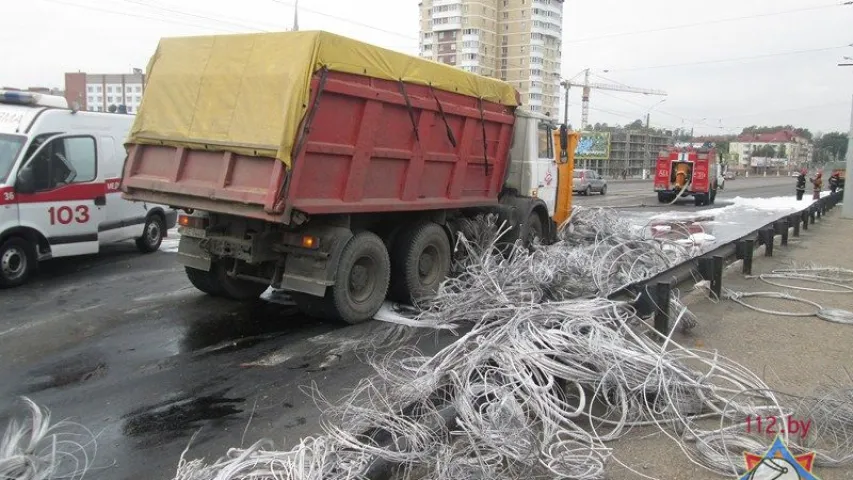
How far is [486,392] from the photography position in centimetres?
396

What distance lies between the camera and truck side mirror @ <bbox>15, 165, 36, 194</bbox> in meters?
8.05

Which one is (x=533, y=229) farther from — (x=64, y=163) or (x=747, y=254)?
(x=64, y=163)

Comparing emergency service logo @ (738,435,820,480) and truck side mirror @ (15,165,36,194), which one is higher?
truck side mirror @ (15,165,36,194)

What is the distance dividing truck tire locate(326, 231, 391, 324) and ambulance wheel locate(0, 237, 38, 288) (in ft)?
15.3

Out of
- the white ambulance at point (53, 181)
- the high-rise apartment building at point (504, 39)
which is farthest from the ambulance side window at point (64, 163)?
the high-rise apartment building at point (504, 39)

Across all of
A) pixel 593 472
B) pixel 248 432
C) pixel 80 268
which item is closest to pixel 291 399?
pixel 248 432

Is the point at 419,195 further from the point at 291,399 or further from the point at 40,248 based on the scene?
the point at 40,248

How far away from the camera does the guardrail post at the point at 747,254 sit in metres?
8.55

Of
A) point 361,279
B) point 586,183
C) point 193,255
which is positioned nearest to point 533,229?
point 361,279

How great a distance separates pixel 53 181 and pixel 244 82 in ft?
14.0

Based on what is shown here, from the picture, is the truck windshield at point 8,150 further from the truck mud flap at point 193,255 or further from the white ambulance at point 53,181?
the truck mud flap at point 193,255

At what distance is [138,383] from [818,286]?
8.35m

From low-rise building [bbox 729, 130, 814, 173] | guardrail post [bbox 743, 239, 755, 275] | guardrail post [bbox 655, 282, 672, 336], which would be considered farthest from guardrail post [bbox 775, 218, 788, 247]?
low-rise building [bbox 729, 130, 814, 173]

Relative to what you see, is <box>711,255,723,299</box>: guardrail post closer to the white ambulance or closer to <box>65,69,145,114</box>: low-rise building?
the white ambulance
